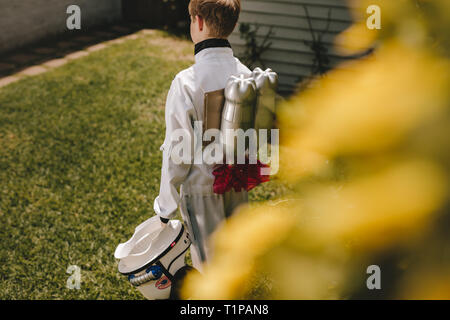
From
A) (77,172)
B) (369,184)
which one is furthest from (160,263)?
(77,172)

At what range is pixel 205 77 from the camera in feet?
5.51

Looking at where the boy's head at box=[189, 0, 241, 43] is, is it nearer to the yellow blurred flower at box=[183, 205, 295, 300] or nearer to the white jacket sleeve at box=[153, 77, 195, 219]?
the white jacket sleeve at box=[153, 77, 195, 219]

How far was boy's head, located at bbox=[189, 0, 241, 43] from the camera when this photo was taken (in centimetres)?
162

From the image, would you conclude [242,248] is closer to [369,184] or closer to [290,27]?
[369,184]

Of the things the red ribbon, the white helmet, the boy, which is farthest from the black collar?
the white helmet

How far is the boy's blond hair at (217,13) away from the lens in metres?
1.61

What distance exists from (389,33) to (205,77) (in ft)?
4.26

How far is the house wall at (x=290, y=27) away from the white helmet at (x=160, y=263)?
3679mm

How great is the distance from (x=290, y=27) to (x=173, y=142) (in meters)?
4.13

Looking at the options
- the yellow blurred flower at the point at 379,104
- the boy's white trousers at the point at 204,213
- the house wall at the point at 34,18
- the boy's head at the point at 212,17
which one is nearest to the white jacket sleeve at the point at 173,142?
the boy's white trousers at the point at 204,213

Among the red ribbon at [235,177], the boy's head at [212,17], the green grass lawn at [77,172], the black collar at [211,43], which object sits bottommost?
the green grass lawn at [77,172]

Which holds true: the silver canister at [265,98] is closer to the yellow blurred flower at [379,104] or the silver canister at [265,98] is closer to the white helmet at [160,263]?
the white helmet at [160,263]

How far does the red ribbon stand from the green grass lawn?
1390 millimetres
